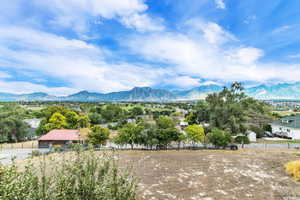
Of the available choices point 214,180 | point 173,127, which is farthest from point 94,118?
point 214,180

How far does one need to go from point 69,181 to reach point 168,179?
12422mm

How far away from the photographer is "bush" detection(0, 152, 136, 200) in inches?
137

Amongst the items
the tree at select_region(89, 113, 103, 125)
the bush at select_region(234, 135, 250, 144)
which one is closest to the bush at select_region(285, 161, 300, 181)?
the bush at select_region(234, 135, 250, 144)

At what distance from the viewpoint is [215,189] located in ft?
42.3

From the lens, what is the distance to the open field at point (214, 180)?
12016 mm

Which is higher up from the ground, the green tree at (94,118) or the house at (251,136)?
the green tree at (94,118)

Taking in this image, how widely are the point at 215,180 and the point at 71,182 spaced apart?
1419 cm

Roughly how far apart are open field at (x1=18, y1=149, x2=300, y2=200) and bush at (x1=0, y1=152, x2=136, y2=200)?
693 centimetres

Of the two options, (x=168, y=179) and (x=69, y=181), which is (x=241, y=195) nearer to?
(x=168, y=179)

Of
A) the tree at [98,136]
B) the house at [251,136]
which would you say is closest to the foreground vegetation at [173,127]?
the tree at [98,136]

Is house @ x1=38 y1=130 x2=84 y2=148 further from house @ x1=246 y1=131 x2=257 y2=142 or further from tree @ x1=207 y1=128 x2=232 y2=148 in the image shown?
house @ x1=246 y1=131 x2=257 y2=142

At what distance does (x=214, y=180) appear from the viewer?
14.7 m

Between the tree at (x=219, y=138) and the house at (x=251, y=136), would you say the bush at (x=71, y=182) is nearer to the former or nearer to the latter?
the tree at (x=219, y=138)

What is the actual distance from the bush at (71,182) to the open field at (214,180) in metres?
6.93
